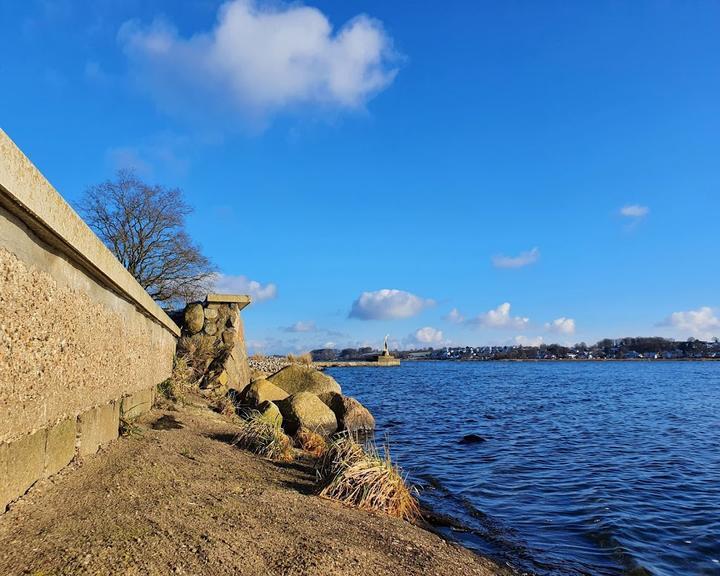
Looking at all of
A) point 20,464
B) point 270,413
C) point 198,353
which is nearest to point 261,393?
point 198,353

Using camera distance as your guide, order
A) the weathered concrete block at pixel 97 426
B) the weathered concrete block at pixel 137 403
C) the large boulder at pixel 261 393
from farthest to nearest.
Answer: the large boulder at pixel 261 393
the weathered concrete block at pixel 137 403
the weathered concrete block at pixel 97 426

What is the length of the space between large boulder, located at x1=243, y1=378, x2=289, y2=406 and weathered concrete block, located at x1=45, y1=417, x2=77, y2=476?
8.25m

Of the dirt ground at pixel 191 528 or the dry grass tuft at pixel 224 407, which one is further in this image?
the dry grass tuft at pixel 224 407

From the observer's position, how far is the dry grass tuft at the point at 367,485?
6.10 meters

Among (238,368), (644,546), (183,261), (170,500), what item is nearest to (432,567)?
(170,500)

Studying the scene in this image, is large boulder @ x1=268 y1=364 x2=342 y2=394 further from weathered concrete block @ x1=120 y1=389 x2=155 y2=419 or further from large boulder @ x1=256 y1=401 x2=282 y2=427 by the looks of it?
weathered concrete block @ x1=120 y1=389 x2=155 y2=419

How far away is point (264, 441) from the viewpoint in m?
8.37

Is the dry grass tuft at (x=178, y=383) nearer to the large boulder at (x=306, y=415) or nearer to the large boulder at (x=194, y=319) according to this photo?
the large boulder at (x=194, y=319)

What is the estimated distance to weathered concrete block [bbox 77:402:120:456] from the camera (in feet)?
15.9

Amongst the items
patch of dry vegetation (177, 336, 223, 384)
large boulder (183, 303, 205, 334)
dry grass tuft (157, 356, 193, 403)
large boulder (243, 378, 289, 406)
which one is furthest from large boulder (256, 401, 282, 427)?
large boulder (183, 303, 205, 334)

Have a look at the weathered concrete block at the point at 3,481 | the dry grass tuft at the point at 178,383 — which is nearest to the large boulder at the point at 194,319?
the dry grass tuft at the point at 178,383

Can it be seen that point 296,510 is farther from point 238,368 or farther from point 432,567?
point 238,368

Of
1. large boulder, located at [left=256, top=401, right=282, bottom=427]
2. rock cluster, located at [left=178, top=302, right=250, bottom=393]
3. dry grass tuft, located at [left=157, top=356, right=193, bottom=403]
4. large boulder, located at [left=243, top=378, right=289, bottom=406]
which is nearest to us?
large boulder, located at [left=256, top=401, right=282, bottom=427]

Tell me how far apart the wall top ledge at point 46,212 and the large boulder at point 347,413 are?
32.2 feet
